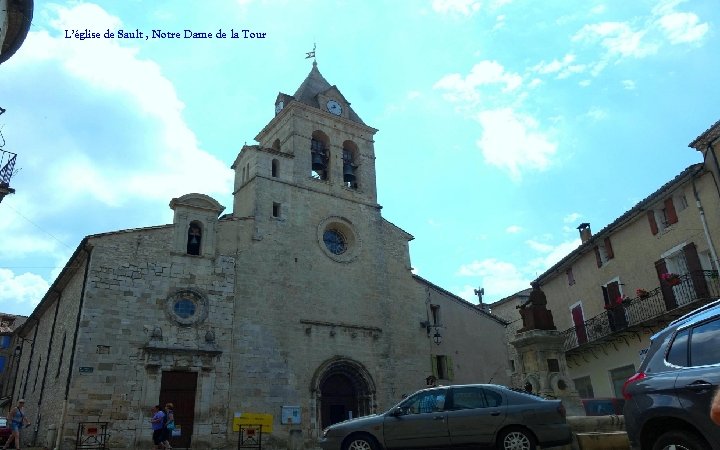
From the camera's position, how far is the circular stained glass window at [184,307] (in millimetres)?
18969

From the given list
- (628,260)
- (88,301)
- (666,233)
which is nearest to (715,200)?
(666,233)

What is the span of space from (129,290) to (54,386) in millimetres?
5007

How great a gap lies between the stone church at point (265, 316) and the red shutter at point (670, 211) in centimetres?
981

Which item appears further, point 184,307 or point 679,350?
point 184,307

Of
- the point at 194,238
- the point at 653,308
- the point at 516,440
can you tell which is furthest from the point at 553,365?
the point at 194,238

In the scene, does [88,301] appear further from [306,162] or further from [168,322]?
[306,162]

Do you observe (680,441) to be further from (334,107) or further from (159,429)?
(334,107)

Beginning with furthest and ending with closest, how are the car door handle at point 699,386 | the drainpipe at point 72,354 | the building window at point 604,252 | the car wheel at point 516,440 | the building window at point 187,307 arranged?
the building window at point 604,252
the building window at point 187,307
the drainpipe at point 72,354
the car wheel at point 516,440
the car door handle at point 699,386

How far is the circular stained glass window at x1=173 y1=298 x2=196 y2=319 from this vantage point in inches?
747

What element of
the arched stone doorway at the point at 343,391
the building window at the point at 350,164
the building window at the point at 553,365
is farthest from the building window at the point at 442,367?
the building window at the point at 553,365

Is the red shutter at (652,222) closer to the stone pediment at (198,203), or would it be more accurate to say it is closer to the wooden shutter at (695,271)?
the wooden shutter at (695,271)

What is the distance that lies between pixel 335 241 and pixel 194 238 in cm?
641

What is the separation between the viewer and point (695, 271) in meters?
16.7

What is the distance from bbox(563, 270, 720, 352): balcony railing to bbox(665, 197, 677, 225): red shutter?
211 cm
